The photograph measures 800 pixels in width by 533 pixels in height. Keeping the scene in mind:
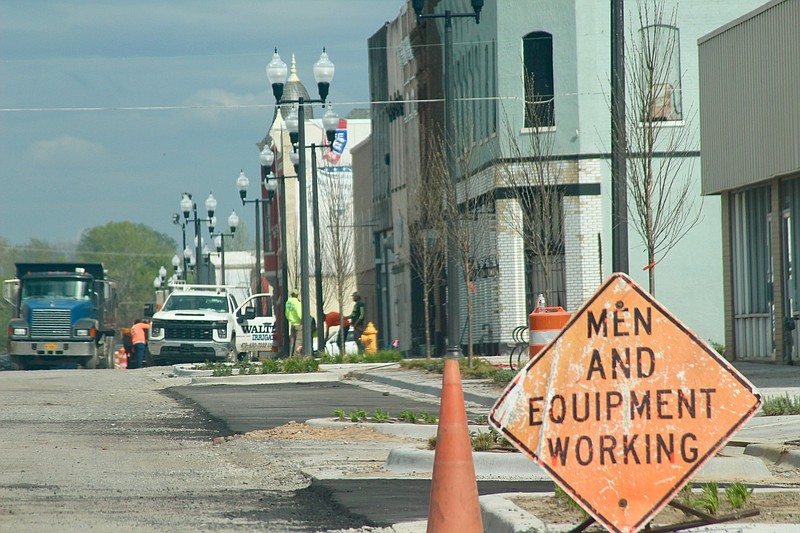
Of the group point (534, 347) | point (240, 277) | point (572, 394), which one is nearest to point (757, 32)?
point (534, 347)

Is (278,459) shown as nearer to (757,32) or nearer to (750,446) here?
(750,446)

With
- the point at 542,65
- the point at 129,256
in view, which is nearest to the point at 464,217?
the point at 542,65

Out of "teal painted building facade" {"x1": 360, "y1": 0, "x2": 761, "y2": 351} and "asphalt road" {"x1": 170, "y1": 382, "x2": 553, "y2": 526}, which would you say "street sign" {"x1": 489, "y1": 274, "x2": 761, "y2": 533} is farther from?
"teal painted building facade" {"x1": 360, "y1": 0, "x2": 761, "y2": 351}

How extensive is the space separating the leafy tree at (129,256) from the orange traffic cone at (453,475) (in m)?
164

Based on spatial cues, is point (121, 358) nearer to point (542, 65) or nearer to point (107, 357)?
point (107, 357)

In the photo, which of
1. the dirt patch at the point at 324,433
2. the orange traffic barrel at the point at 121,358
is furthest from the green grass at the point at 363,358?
the orange traffic barrel at the point at 121,358

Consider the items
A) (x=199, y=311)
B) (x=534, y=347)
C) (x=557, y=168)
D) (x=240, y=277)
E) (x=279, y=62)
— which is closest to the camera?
(x=534, y=347)

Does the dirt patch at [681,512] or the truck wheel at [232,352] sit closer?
the dirt patch at [681,512]

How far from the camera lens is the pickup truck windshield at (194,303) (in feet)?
129

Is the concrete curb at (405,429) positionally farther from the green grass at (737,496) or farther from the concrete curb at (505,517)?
the green grass at (737,496)

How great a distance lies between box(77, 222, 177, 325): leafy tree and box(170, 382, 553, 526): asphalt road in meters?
148

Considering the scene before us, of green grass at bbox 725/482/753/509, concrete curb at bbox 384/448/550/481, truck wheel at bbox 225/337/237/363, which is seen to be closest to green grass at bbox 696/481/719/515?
green grass at bbox 725/482/753/509

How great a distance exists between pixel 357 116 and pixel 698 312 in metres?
62.4

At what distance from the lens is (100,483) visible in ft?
33.4
